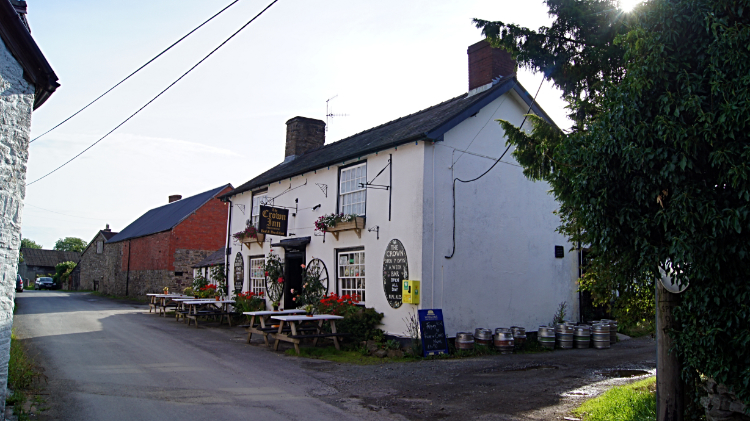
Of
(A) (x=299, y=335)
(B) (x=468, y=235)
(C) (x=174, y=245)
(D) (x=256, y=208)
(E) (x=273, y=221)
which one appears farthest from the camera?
(C) (x=174, y=245)

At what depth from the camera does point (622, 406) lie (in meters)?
6.45

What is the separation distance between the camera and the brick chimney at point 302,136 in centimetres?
2131

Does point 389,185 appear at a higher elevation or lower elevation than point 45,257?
higher

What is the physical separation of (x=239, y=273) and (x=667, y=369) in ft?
53.3

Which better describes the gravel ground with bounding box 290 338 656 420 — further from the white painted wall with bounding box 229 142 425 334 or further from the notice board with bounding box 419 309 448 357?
the white painted wall with bounding box 229 142 425 334

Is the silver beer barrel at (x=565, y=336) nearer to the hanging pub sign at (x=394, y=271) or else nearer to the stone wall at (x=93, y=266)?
the hanging pub sign at (x=394, y=271)

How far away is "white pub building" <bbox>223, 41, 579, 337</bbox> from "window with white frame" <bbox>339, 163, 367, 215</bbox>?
0.10 feet

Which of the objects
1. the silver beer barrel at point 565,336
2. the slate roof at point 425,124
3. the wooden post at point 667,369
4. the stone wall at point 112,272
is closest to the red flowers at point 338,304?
the slate roof at point 425,124

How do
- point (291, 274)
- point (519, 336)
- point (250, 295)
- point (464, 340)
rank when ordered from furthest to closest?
point (250, 295), point (291, 274), point (519, 336), point (464, 340)

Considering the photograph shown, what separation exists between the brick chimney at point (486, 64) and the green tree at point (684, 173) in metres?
8.28

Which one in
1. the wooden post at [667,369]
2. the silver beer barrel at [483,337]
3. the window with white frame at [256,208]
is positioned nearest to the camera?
the wooden post at [667,369]

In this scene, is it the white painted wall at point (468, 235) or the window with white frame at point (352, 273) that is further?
the window with white frame at point (352, 273)

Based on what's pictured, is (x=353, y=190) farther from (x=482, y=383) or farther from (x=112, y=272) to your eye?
(x=112, y=272)

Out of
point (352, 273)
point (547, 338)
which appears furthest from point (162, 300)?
point (547, 338)
